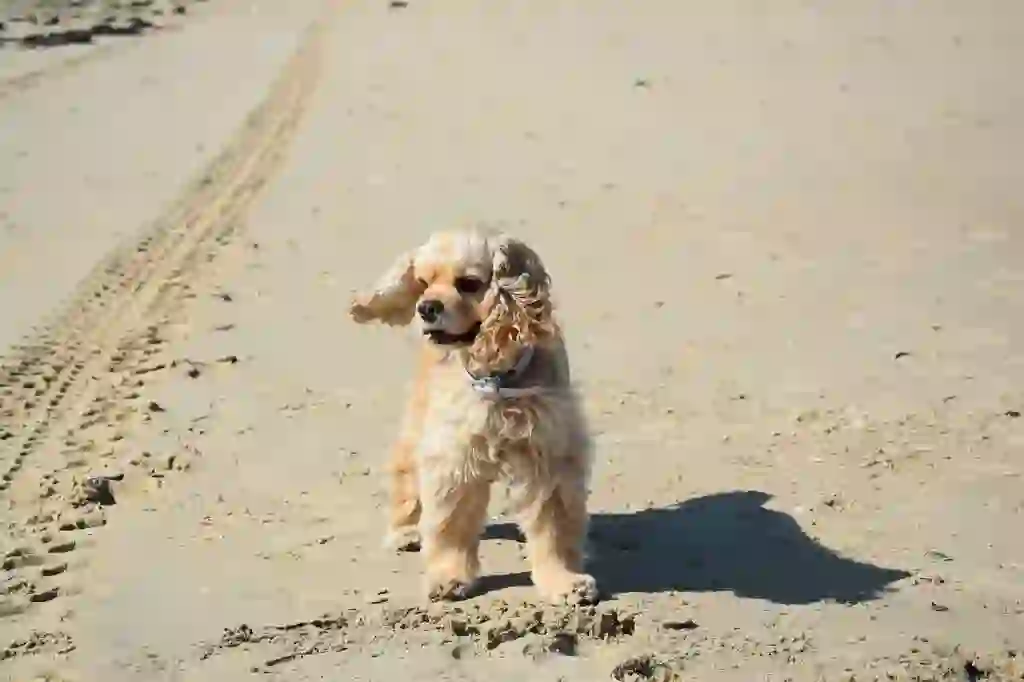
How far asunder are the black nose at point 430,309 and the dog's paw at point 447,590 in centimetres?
82

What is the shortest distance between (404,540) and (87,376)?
243 cm

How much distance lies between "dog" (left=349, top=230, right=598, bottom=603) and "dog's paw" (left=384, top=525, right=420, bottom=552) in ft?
1.25

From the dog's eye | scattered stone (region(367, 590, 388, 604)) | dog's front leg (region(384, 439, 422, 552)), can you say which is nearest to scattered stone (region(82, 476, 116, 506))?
dog's front leg (region(384, 439, 422, 552))

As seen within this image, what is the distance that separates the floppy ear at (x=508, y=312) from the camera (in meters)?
3.70

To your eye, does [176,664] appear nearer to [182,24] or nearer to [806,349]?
[806,349]

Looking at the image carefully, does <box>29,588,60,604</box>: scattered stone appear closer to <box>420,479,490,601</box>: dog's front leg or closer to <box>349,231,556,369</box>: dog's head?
<box>420,479,490,601</box>: dog's front leg

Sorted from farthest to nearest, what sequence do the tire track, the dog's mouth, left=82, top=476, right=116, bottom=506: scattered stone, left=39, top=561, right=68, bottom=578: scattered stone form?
left=82, top=476, right=116, bottom=506: scattered stone, the tire track, left=39, top=561, right=68, bottom=578: scattered stone, the dog's mouth

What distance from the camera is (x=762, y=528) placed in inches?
177

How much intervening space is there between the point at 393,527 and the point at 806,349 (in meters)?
2.64

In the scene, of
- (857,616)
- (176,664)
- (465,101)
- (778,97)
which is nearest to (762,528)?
(857,616)

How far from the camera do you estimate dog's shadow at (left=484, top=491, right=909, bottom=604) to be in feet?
13.2

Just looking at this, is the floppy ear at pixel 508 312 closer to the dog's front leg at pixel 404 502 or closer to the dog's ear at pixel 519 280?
the dog's ear at pixel 519 280

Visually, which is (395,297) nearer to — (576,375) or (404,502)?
(404,502)

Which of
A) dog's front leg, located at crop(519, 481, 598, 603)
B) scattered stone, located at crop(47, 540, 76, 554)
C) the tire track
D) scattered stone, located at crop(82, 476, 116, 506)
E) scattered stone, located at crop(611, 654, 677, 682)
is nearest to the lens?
scattered stone, located at crop(611, 654, 677, 682)
